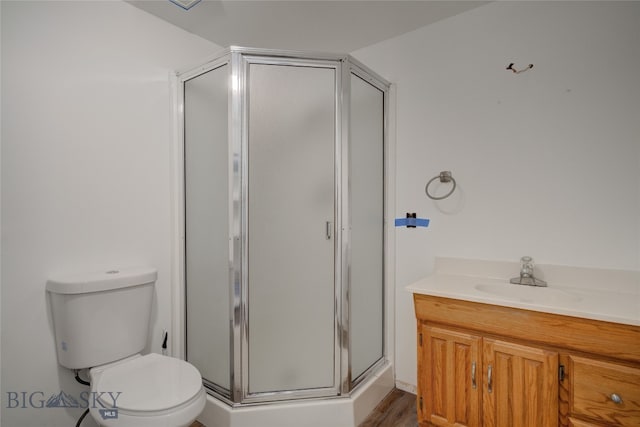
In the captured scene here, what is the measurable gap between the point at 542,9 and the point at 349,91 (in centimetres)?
109

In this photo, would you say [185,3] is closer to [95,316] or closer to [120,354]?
[95,316]

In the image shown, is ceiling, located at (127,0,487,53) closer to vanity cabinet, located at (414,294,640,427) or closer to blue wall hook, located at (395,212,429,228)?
blue wall hook, located at (395,212,429,228)

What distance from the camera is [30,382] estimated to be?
1555mm

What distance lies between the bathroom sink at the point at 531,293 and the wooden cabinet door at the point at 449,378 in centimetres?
32

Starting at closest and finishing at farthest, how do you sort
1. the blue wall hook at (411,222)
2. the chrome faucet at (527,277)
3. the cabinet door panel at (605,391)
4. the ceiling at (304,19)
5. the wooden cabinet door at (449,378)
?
the cabinet door panel at (605,391), the wooden cabinet door at (449,378), the chrome faucet at (527,277), the ceiling at (304,19), the blue wall hook at (411,222)

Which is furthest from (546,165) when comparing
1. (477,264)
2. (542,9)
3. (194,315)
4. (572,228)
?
(194,315)

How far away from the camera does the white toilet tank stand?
1.55 m

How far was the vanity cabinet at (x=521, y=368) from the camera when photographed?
1202 mm

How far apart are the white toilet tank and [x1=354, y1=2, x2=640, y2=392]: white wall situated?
1635mm

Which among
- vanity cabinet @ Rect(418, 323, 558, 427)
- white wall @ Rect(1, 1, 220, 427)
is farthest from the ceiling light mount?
vanity cabinet @ Rect(418, 323, 558, 427)

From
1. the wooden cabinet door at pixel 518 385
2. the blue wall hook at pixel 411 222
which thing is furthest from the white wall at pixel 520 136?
the wooden cabinet door at pixel 518 385

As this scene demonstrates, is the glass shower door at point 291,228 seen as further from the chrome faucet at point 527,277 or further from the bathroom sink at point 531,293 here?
the chrome faucet at point 527,277

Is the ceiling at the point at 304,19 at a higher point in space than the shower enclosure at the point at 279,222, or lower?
higher

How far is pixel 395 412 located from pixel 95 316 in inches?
68.9
